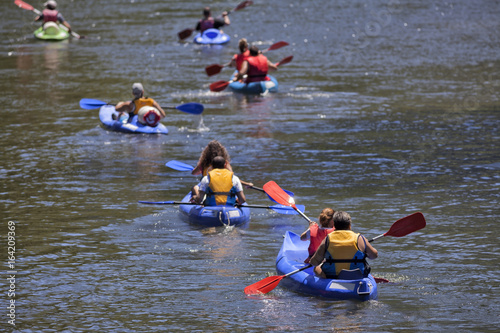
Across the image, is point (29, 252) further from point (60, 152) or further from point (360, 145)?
point (360, 145)

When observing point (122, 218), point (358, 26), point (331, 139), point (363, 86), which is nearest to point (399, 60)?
point (363, 86)

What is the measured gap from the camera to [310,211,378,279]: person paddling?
10.0 m

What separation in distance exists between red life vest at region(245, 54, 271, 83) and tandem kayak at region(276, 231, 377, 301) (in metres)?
13.4

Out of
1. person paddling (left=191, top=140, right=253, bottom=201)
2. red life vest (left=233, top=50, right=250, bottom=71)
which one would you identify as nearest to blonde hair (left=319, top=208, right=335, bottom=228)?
person paddling (left=191, top=140, right=253, bottom=201)

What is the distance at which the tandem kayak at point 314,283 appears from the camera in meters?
10.0

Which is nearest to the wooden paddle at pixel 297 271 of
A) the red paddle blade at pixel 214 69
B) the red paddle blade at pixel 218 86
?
the red paddle blade at pixel 218 86

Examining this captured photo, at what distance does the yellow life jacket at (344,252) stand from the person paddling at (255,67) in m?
14.1

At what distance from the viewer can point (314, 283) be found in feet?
33.7

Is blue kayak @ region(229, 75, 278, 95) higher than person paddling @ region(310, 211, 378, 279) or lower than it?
lower

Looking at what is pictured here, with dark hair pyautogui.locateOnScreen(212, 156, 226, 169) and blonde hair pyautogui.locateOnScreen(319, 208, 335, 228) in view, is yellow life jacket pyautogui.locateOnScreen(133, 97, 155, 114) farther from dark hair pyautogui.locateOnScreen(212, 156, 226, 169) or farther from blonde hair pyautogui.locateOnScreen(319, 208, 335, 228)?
blonde hair pyautogui.locateOnScreen(319, 208, 335, 228)

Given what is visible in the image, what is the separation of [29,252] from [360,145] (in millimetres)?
8615

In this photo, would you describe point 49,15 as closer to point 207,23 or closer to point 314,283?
point 207,23

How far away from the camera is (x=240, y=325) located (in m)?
9.57

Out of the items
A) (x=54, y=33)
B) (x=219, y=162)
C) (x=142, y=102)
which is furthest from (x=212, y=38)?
(x=219, y=162)
